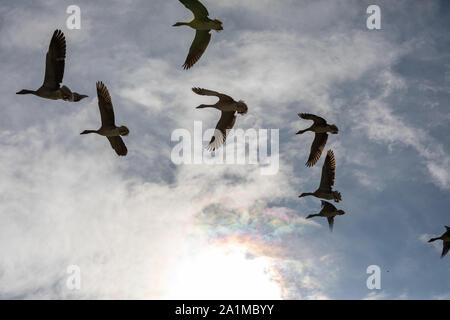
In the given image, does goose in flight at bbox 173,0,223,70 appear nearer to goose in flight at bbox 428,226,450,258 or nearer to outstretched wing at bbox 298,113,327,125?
outstretched wing at bbox 298,113,327,125

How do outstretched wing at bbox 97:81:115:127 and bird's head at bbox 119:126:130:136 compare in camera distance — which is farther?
→ bird's head at bbox 119:126:130:136

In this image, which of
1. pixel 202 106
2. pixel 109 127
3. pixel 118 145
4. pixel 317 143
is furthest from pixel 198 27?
pixel 317 143

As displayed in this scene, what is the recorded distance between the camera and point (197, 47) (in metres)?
20.3

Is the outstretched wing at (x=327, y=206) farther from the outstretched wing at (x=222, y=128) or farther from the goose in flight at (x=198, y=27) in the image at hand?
the goose in flight at (x=198, y=27)

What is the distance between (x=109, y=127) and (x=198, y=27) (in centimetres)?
524

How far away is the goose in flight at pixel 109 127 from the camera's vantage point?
1864 cm

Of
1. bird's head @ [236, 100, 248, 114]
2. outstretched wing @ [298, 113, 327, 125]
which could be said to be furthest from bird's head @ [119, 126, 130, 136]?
outstretched wing @ [298, 113, 327, 125]

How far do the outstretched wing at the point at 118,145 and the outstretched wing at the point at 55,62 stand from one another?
129 inches

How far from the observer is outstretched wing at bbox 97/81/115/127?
18.6m

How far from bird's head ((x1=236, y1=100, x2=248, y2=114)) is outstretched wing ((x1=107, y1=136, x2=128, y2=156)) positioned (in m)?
5.00

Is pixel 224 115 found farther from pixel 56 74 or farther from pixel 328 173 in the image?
pixel 56 74

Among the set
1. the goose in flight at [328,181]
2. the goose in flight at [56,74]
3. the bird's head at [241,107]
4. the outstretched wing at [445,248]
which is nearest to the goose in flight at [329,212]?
the goose in flight at [328,181]
